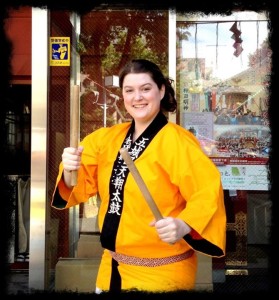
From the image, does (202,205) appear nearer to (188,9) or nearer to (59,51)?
(188,9)

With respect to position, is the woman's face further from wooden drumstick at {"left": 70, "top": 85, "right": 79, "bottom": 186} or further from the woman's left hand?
the woman's left hand

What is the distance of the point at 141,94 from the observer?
2199 millimetres

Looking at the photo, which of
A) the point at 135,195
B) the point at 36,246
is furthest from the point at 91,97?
the point at 135,195

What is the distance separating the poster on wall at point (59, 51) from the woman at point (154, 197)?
7.30ft

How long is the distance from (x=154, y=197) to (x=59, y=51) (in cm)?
260

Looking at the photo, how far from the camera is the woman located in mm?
2068

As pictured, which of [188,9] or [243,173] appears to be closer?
[188,9]

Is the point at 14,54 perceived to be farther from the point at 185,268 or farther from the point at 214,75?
the point at 185,268

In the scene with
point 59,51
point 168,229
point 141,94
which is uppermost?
point 59,51

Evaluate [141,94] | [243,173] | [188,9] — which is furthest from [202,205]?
[243,173]

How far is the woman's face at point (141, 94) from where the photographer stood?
2193 mm

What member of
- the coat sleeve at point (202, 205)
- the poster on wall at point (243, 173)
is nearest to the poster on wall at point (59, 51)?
the poster on wall at point (243, 173)

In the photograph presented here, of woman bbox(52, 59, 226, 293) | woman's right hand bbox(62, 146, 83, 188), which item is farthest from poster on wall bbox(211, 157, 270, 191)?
woman's right hand bbox(62, 146, 83, 188)

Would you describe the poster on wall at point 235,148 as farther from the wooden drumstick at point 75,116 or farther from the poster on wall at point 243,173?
the wooden drumstick at point 75,116
